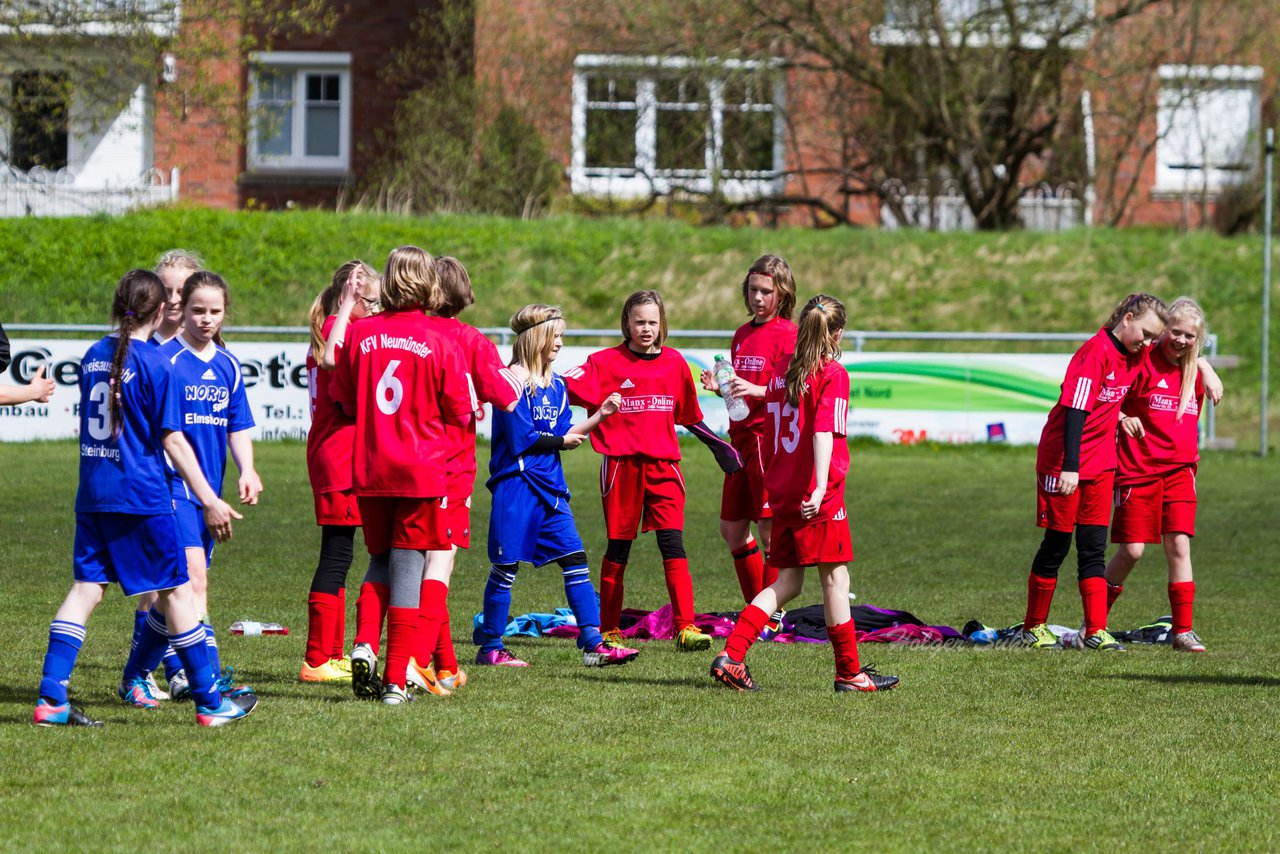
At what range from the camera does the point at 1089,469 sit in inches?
347

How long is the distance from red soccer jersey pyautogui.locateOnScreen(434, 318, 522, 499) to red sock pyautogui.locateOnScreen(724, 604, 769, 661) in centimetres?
138

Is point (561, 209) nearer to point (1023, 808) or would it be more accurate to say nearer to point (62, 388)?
point (62, 388)

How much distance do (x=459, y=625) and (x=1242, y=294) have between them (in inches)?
796

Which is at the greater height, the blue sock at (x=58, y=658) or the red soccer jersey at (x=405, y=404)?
the red soccer jersey at (x=405, y=404)

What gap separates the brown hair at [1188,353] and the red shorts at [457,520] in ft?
14.1

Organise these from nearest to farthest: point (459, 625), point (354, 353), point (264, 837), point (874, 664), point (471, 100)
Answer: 1. point (264, 837)
2. point (354, 353)
3. point (874, 664)
4. point (459, 625)
5. point (471, 100)

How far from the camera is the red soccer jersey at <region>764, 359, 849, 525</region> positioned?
7.05 meters

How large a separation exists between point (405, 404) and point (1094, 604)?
4200 millimetres

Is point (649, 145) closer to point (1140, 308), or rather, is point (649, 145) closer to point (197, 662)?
point (1140, 308)

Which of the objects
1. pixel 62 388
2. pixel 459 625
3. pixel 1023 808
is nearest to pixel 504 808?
pixel 1023 808

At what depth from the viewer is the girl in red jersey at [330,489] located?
7172 mm

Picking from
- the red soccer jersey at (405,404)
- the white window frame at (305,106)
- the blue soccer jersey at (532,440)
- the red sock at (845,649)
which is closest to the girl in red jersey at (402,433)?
the red soccer jersey at (405,404)

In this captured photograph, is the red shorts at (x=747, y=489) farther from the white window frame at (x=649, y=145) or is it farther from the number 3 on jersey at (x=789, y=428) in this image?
the white window frame at (x=649, y=145)

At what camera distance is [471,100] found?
28531 mm
